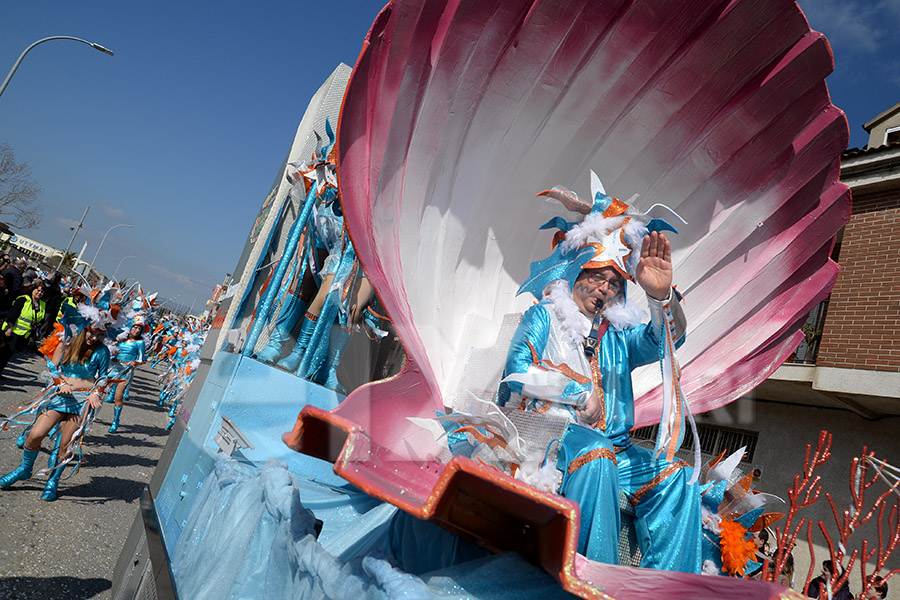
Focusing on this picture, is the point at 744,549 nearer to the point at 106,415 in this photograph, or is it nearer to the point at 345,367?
the point at 345,367

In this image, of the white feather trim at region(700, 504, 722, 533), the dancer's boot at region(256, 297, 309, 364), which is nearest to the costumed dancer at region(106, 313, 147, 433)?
the dancer's boot at region(256, 297, 309, 364)

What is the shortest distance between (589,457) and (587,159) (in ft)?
4.54

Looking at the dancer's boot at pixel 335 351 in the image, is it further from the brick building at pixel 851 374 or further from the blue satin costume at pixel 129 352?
the blue satin costume at pixel 129 352

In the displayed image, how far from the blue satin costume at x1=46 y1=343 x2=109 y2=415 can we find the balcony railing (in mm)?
8390

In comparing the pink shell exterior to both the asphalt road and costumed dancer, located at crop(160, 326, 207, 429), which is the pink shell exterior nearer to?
the asphalt road

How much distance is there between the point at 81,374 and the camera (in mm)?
5816

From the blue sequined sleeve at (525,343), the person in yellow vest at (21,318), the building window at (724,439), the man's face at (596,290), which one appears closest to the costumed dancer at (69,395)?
the person in yellow vest at (21,318)

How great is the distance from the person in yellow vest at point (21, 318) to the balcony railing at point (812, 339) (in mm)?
12323

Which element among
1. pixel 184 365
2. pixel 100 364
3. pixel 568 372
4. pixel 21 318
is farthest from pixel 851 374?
pixel 21 318

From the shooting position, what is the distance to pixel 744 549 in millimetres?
1802

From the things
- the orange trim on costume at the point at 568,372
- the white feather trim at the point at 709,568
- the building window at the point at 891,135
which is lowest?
the white feather trim at the point at 709,568

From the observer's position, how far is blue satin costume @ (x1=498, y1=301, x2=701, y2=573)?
1.58m

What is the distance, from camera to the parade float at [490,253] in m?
1.43

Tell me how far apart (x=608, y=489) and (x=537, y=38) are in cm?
160
